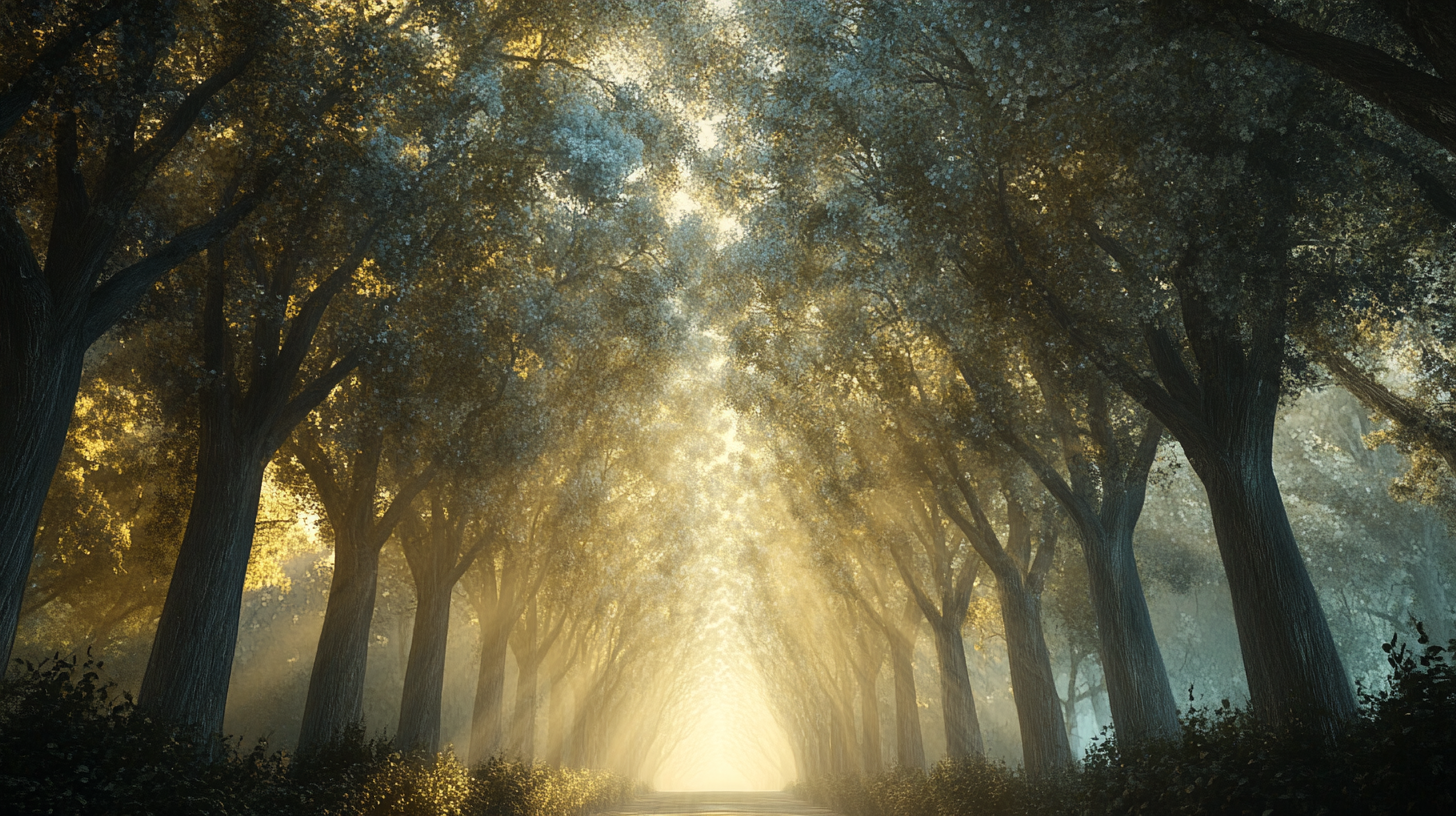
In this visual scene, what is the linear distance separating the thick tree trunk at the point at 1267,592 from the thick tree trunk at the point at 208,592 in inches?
440

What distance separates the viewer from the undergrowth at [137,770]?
18.4 ft

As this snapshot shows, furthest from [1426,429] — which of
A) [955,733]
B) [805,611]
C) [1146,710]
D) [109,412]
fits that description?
[805,611]

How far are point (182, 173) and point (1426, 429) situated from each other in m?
18.4

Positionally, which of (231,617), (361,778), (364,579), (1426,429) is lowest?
(361,778)

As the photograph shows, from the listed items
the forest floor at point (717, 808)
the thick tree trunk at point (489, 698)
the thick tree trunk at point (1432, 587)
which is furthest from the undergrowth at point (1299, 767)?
the thick tree trunk at point (1432, 587)

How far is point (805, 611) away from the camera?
35062 millimetres

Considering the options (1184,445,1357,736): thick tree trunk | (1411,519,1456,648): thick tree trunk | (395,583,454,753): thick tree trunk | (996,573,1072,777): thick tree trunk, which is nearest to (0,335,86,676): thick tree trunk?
(395,583,454,753): thick tree trunk

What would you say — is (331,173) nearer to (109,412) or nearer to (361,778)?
(361,778)

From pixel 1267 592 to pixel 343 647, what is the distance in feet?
42.8

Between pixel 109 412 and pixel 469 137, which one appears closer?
pixel 469 137

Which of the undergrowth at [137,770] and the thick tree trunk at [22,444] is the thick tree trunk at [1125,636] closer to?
the undergrowth at [137,770]

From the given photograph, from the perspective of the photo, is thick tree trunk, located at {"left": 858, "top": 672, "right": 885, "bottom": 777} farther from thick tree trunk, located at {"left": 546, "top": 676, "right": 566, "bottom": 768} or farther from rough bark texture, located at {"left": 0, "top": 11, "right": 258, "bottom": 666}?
rough bark texture, located at {"left": 0, "top": 11, "right": 258, "bottom": 666}

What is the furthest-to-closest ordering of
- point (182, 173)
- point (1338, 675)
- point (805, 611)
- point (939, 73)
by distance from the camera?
point (805, 611)
point (182, 173)
point (939, 73)
point (1338, 675)

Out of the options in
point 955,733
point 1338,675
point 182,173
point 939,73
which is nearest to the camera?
point 1338,675
